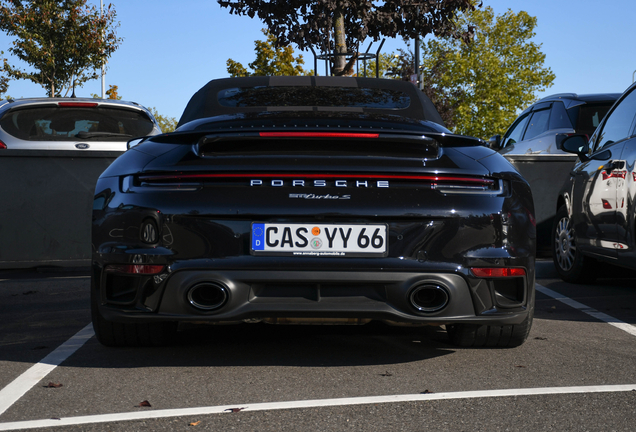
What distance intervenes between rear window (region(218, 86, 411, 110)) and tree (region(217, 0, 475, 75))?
13.4 m

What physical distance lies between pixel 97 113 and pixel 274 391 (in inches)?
233

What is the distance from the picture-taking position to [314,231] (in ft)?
12.1

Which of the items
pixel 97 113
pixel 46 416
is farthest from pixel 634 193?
pixel 97 113

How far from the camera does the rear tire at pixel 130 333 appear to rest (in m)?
4.27

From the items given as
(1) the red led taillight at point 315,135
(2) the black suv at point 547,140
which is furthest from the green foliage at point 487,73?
(1) the red led taillight at point 315,135

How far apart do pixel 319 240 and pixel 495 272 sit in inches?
33.2

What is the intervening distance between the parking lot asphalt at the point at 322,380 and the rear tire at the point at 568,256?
5.77ft

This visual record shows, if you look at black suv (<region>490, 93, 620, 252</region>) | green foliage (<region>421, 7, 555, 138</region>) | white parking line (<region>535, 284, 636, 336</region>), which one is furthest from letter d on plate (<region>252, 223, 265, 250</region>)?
green foliage (<region>421, 7, 555, 138</region>)

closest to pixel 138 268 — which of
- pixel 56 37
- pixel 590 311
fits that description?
pixel 590 311

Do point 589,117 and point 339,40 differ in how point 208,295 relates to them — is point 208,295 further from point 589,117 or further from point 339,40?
point 339,40

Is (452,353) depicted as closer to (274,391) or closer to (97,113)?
(274,391)

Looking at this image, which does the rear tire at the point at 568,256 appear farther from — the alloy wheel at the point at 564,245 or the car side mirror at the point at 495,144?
the car side mirror at the point at 495,144

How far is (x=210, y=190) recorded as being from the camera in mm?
3744

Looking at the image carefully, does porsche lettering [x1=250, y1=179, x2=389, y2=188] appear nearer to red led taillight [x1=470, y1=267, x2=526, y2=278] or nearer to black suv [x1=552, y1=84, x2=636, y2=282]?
red led taillight [x1=470, y1=267, x2=526, y2=278]
